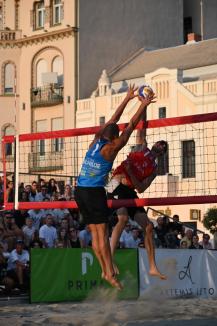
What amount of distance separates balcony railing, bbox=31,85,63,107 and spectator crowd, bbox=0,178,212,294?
24356mm

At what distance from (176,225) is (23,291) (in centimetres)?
682

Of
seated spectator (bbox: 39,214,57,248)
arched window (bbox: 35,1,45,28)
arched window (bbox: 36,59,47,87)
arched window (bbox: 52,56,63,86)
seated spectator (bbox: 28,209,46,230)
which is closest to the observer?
seated spectator (bbox: 39,214,57,248)

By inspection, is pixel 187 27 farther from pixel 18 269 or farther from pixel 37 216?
pixel 18 269

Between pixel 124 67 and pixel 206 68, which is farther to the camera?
pixel 124 67

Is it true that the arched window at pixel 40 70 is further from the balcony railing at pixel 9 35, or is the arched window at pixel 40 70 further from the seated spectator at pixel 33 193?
the seated spectator at pixel 33 193

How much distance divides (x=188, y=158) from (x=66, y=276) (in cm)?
1850

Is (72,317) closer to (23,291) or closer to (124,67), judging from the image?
(23,291)

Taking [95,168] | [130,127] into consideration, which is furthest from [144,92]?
[95,168]

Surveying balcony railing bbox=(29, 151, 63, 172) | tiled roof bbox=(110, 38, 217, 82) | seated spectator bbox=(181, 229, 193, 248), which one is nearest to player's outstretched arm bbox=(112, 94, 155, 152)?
seated spectator bbox=(181, 229, 193, 248)

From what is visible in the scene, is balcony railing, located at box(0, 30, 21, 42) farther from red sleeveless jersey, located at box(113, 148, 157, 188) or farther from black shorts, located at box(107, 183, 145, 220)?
red sleeveless jersey, located at box(113, 148, 157, 188)

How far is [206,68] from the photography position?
42.9 meters

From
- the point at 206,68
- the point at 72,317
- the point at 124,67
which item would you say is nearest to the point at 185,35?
the point at 124,67

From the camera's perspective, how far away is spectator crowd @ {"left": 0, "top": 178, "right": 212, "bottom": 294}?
18.4 meters

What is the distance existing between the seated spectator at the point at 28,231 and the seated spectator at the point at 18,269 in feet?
3.83
